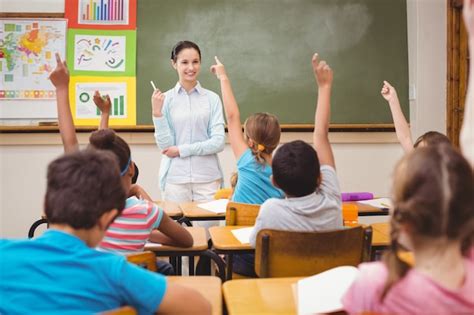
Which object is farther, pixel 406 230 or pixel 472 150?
pixel 472 150

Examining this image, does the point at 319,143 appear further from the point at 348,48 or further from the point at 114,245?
the point at 348,48

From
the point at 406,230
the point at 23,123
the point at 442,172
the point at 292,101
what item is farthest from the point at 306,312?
the point at 23,123

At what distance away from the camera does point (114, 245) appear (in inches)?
76.6

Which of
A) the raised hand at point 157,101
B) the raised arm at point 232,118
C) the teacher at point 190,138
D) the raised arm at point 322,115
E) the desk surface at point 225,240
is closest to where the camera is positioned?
the desk surface at point 225,240

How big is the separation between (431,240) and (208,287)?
2.64 ft

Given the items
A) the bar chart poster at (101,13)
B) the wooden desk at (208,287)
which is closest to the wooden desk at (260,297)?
the wooden desk at (208,287)

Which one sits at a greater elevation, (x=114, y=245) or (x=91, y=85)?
(x=91, y=85)

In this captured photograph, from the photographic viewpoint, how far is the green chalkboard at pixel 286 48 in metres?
5.15

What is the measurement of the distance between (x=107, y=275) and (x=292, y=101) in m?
4.23

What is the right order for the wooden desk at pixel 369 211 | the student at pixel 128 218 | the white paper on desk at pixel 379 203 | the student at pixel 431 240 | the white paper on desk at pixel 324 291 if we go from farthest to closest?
the white paper on desk at pixel 379 203
the wooden desk at pixel 369 211
the student at pixel 128 218
the white paper on desk at pixel 324 291
the student at pixel 431 240

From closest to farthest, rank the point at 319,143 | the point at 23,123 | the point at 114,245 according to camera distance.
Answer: the point at 114,245 → the point at 319,143 → the point at 23,123

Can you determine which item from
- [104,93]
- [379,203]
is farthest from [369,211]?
[104,93]

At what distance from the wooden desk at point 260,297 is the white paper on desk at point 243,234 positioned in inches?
24.4

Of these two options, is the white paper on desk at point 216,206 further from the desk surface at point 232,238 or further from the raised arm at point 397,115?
the raised arm at point 397,115
